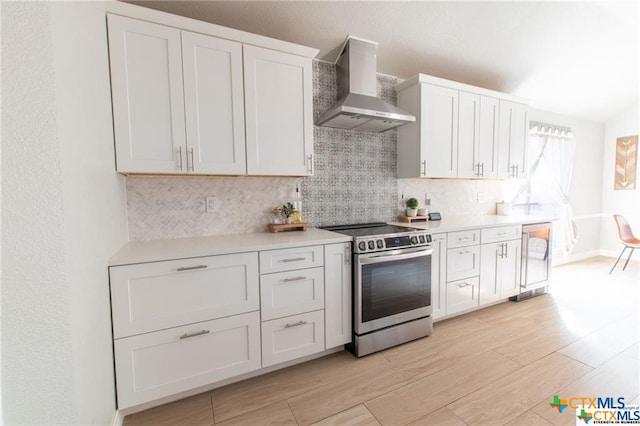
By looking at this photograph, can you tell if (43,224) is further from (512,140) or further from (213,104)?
(512,140)

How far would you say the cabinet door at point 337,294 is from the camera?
2.03 m

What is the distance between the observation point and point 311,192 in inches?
102

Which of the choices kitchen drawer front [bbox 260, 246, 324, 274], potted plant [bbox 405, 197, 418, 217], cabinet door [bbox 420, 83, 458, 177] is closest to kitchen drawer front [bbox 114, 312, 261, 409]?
kitchen drawer front [bbox 260, 246, 324, 274]

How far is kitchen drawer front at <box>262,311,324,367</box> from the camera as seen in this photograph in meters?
1.84

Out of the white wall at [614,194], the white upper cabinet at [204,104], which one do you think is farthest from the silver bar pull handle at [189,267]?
the white wall at [614,194]

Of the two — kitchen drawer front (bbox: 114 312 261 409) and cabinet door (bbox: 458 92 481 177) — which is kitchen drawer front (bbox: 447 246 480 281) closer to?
cabinet door (bbox: 458 92 481 177)

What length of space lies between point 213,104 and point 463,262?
2602 mm

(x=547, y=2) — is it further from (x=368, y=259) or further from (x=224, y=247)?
(x=224, y=247)

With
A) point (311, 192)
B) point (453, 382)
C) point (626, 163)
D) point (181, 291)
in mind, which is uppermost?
point (626, 163)

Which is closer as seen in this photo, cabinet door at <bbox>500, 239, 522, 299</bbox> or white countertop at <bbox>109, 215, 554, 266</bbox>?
white countertop at <bbox>109, 215, 554, 266</bbox>

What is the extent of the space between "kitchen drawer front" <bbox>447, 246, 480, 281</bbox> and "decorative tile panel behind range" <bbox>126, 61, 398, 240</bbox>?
75 cm

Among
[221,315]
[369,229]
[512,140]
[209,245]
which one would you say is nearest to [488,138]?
[512,140]

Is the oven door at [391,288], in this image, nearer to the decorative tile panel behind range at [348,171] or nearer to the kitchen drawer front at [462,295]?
the kitchen drawer front at [462,295]

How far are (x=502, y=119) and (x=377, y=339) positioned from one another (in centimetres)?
294
